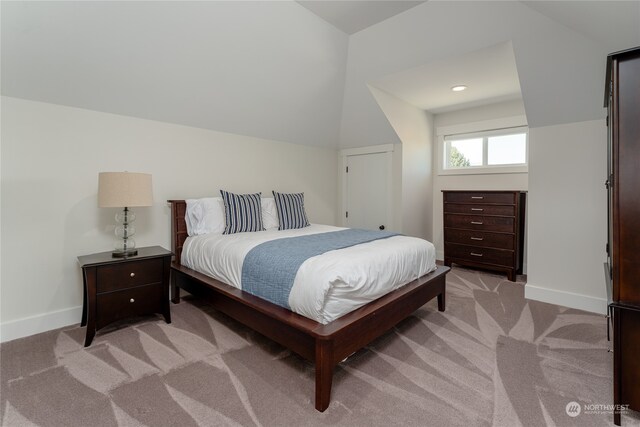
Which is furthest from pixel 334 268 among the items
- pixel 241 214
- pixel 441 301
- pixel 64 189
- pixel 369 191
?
pixel 369 191

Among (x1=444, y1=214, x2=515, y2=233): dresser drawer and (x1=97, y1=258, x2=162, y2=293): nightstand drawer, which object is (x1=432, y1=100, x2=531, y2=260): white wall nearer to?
(x1=444, y1=214, x2=515, y2=233): dresser drawer

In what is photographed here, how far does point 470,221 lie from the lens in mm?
4102

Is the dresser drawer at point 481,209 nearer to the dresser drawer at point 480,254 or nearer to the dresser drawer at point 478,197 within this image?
the dresser drawer at point 478,197

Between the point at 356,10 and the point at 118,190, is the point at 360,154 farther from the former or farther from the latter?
the point at 118,190

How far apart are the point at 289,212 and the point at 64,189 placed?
2051 mm

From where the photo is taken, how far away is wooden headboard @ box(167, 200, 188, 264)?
121 inches

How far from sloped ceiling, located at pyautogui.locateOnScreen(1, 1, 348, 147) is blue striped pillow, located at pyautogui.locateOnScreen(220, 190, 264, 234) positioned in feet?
2.96

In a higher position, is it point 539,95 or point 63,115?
point 539,95

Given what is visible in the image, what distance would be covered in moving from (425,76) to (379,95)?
62 centimetres

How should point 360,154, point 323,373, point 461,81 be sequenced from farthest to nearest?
point 360,154
point 461,81
point 323,373

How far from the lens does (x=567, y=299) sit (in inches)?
117

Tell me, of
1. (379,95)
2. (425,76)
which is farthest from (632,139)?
(379,95)

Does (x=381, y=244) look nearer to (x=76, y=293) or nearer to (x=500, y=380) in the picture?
(x=500, y=380)

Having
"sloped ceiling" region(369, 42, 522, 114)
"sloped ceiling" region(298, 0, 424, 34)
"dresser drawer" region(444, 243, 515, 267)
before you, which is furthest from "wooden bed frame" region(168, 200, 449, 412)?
"sloped ceiling" region(298, 0, 424, 34)
